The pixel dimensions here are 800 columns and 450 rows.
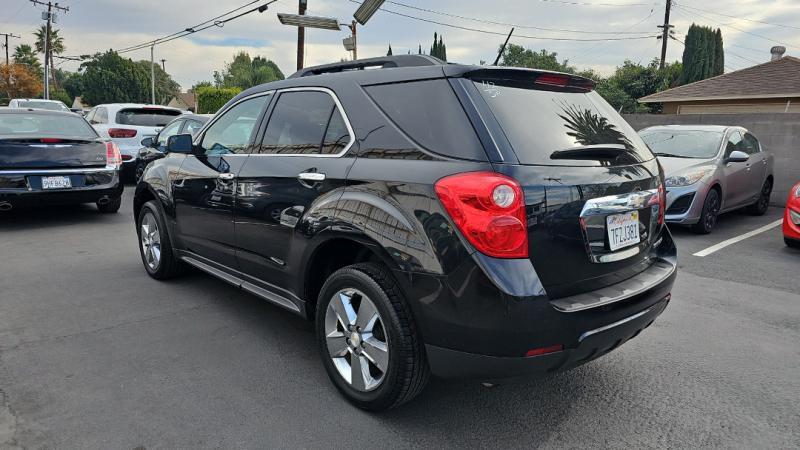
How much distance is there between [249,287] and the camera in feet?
11.9

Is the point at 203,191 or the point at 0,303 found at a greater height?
the point at 203,191

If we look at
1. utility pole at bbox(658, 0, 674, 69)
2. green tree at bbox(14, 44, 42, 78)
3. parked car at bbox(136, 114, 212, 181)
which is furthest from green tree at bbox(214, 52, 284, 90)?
parked car at bbox(136, 114, 212, 181)

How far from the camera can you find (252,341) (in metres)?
3.63

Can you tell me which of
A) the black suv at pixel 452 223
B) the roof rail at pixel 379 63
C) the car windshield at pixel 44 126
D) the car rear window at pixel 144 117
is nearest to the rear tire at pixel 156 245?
the black suv at pixel 452 223

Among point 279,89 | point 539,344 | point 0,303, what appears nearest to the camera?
point 539,344

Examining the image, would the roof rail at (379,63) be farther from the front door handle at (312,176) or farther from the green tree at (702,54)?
the green tree at (702,54)

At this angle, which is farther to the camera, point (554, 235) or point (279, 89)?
point (279, 89)

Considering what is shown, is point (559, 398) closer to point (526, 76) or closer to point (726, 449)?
point (726, 449)

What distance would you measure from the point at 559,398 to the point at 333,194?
159cm

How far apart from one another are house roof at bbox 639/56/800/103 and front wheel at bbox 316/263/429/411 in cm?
2275

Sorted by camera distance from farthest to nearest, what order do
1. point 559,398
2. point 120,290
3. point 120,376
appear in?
point 120,290 → point 120,376 → point 559,398

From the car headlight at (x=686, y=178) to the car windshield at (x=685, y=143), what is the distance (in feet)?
2.00

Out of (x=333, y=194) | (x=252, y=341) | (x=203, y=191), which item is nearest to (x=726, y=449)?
(x=333, y=194)

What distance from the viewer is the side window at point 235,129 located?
3729 mm
